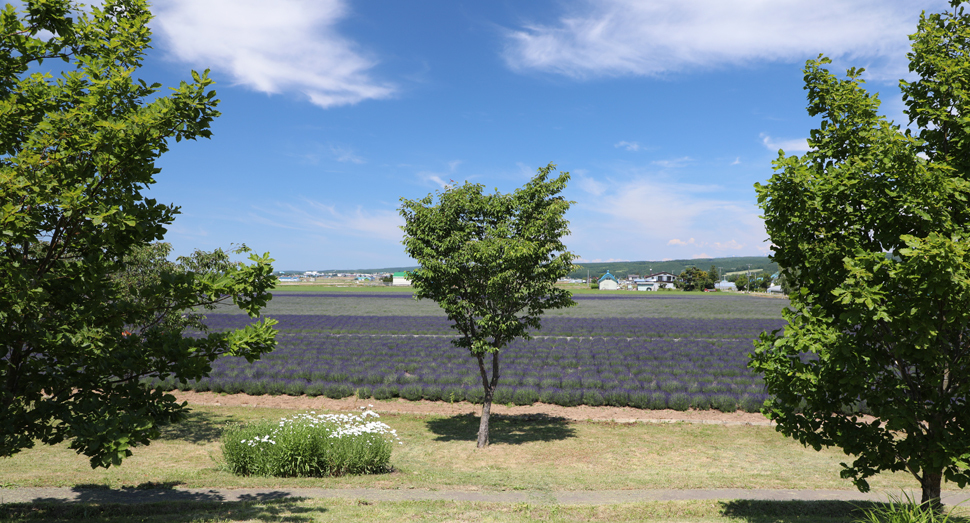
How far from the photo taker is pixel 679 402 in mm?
18578

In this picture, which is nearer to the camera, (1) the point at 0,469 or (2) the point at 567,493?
(2) the point at 567,493

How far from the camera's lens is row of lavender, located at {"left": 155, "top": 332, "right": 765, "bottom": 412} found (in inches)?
769

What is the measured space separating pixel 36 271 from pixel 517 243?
30.9 feet

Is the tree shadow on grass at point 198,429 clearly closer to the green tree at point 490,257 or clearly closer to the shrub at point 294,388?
the shrub at point 294,388

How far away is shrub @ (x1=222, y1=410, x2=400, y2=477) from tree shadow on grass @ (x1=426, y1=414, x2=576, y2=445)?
417 cm

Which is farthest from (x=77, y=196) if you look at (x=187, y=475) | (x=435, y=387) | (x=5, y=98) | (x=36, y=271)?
(x=435, y=387)

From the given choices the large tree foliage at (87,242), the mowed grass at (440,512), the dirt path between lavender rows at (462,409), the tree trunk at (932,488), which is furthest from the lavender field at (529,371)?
the large tree foliage at (87,242)

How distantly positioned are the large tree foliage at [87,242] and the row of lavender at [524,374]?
1487 cm

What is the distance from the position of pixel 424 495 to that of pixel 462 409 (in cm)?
1031

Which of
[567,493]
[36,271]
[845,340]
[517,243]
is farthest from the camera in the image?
[517,243]

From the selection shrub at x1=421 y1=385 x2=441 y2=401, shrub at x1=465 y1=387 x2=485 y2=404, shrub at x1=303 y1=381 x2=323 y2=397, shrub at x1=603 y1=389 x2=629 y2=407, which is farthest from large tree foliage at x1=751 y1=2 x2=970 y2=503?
shrub at x1=303 y1=381 x2=323 y2=397

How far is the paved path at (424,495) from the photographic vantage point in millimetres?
8289

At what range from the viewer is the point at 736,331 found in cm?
4325

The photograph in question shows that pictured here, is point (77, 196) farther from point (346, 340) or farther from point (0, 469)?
point (346, 340)
